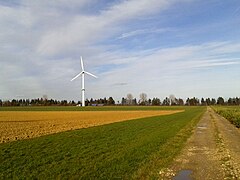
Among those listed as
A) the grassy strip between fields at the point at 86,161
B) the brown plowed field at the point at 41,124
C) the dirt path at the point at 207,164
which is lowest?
the dirt path at the point at 207,164

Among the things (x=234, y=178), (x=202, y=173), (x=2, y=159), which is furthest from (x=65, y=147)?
(x=234, y=178)

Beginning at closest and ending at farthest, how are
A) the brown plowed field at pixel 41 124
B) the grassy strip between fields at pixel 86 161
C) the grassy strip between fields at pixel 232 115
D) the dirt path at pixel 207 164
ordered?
the grassy strip between fields at pixel 86 161 < the dirt path at pixel 207 164 < the brown plowed field at pixel 41 124 < the grassy strip between fields at pixel 232 115

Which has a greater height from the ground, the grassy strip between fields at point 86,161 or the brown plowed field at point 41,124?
the brown plowed field at point 41,124

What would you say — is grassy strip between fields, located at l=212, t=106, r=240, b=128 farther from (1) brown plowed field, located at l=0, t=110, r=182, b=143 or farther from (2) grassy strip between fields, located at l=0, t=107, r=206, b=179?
(2) grassy strip between fields, located at l=0, t=107, r=206, b=179

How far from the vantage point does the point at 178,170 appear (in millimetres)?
11203

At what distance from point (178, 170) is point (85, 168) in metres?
3.59

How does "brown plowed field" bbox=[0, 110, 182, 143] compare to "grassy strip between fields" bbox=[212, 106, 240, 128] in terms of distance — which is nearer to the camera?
"brown plowed field" bbox=[0, 110, 182, 143]

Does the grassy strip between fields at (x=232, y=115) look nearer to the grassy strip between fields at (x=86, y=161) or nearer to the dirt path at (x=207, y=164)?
the dirt path at (x=207, y=164)

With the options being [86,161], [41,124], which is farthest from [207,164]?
[41,124]

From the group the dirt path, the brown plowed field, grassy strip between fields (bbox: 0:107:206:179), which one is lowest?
the dirt path

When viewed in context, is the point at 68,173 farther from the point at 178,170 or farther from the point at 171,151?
the point at 171,151

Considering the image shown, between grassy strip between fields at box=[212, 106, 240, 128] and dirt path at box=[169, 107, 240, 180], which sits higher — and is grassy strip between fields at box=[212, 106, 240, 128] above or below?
above

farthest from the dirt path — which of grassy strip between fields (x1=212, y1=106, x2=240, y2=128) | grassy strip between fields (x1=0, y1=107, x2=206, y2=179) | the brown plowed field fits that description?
grassy strip between fields (x1=212, y1=106, x2=240, y2=128)

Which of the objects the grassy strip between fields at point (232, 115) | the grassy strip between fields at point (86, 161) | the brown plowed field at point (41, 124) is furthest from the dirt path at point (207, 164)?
the grassy strip between fields at point (232, 115)
